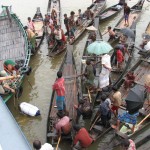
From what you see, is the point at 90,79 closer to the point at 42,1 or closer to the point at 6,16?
the point at 6,16

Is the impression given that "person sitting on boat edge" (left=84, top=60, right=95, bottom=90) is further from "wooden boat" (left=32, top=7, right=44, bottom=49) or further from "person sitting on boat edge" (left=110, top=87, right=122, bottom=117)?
"wooden boat" (left=32, top=7, right=44, bottom=49)

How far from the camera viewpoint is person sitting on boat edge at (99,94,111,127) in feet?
34.2

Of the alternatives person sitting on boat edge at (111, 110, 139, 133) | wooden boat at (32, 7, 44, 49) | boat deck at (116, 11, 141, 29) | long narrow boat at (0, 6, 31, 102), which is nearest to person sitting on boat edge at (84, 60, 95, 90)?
person sitting on boat edge at (111, 110, 139, 133)

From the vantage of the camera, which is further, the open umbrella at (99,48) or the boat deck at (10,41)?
the boat deck at (10,41)

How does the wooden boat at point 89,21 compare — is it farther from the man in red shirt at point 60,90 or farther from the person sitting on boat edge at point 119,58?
the man in red shirt at point 60,90

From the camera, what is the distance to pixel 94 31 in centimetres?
1673

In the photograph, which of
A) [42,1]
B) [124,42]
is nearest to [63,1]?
[42,1]

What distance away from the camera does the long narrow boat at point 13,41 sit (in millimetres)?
15055

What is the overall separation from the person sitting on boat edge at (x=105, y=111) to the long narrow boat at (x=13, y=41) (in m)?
4.84

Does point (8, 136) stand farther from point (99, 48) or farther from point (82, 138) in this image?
point (99, 48)

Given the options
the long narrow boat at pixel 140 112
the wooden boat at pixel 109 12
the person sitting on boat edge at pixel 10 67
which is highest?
the wooden boat at pixel 109 12

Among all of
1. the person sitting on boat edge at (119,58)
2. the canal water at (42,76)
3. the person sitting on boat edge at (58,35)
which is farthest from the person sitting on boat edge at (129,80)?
the person sitting on boat edge at (58,35)

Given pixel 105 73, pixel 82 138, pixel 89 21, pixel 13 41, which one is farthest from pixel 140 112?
pixel 89 21

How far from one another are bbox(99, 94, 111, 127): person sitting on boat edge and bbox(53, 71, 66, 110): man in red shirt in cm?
157
